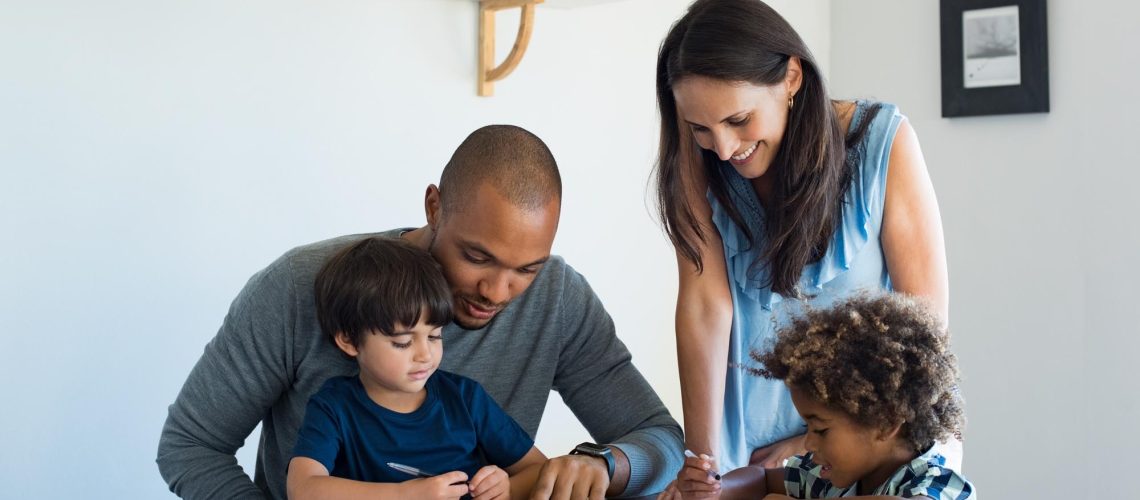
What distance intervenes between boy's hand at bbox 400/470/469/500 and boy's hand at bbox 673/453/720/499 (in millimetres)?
284

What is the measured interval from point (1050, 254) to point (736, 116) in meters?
1.83

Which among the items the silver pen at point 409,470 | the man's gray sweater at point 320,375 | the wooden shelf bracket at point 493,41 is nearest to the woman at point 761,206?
the man's gray sweater at point 320,375

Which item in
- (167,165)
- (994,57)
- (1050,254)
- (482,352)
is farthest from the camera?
(994,57)

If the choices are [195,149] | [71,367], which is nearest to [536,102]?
[195,149]

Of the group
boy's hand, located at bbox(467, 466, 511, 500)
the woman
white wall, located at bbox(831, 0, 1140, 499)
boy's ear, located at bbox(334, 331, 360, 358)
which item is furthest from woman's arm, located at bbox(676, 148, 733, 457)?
white wall, located at bbox(831, 0, 1140, 499)

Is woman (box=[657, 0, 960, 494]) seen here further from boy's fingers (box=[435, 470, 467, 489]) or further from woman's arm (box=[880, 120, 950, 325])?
boy's fingers (box=[435, 470, 467, 489])

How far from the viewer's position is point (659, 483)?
1633mm

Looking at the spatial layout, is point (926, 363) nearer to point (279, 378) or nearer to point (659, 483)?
point (659, 483)

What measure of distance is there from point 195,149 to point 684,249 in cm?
116

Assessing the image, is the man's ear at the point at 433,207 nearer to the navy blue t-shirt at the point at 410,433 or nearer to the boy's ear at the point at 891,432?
the navy blue t-shirt at the point at 410,433

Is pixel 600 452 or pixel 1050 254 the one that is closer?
pixel 600 452

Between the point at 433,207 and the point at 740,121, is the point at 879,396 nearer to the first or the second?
the point at 740,121

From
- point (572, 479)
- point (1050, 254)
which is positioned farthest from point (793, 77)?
point (1050, 254)

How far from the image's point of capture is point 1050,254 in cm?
305
